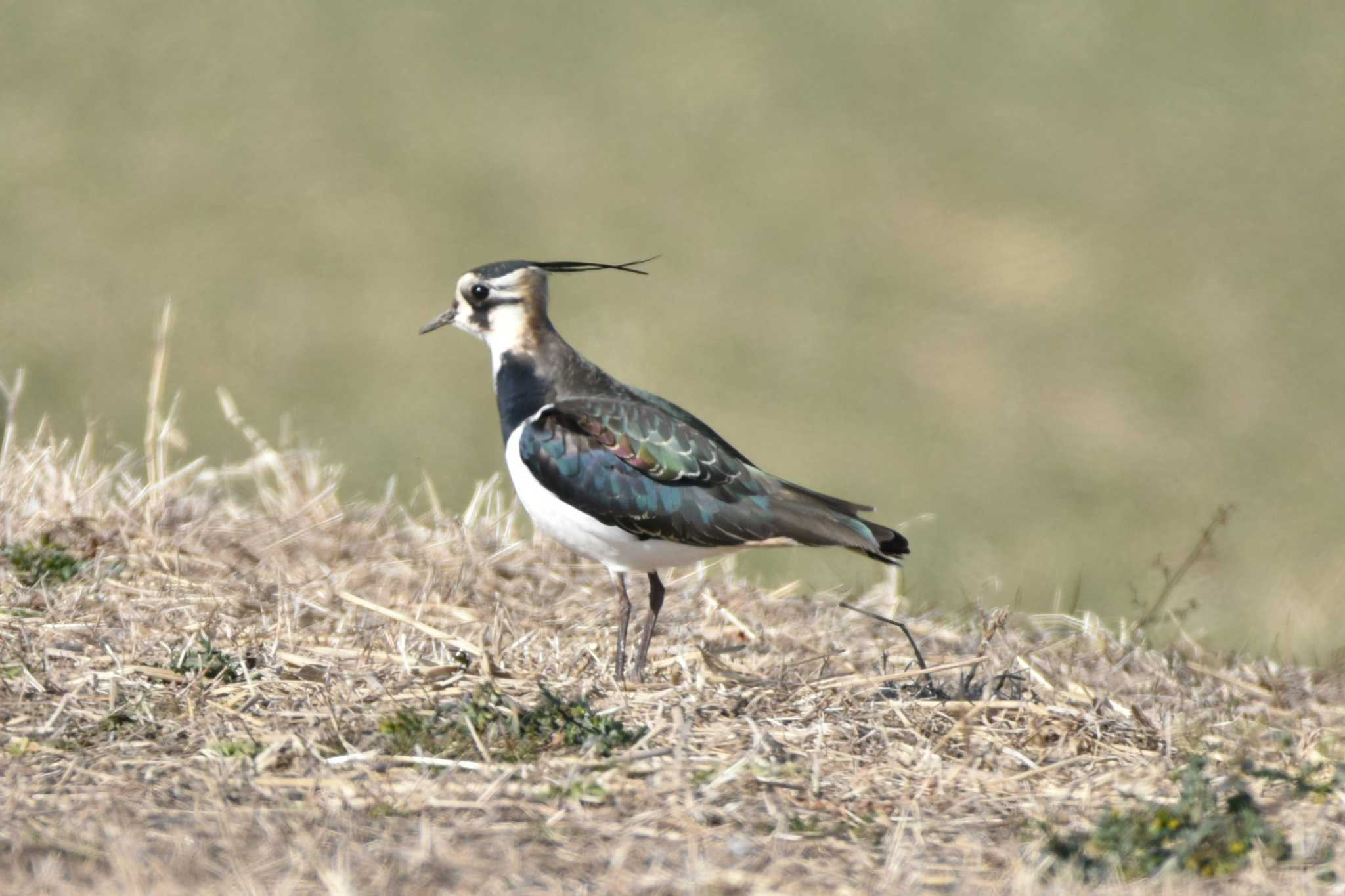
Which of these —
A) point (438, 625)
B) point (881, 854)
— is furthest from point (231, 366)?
point (881, 854)

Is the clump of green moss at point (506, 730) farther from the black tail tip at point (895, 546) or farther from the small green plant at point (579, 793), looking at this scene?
the black tail tip at point (895, 546)

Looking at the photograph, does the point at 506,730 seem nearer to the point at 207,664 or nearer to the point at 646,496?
the point at 207,664

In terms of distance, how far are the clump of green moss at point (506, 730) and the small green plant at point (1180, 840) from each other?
1283 millimetres

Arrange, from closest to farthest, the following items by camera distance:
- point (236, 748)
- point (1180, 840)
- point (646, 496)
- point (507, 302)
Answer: point (1180, 840)
point (236, 748)
point (646, 496)
point (507, 302)

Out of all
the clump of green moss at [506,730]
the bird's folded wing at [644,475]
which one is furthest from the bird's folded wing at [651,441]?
the clump of green moss at [506,730]

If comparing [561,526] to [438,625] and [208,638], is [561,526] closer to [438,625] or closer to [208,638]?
[438,625]

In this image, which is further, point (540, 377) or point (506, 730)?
point (540, 377)

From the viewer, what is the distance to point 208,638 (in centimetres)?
557

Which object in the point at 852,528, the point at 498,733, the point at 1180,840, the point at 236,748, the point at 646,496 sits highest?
the point at 852,528

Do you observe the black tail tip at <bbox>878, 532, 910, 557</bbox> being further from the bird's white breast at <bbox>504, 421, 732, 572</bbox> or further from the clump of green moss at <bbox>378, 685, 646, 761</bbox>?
the clump of green moss at <bbox>378, 685, 646, 761</bbox>

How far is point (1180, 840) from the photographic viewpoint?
14.2 feet

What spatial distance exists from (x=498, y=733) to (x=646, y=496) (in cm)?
127

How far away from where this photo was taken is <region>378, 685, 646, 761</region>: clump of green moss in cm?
491

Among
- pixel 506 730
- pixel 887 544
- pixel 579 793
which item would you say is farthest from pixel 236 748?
pixel 887 544
